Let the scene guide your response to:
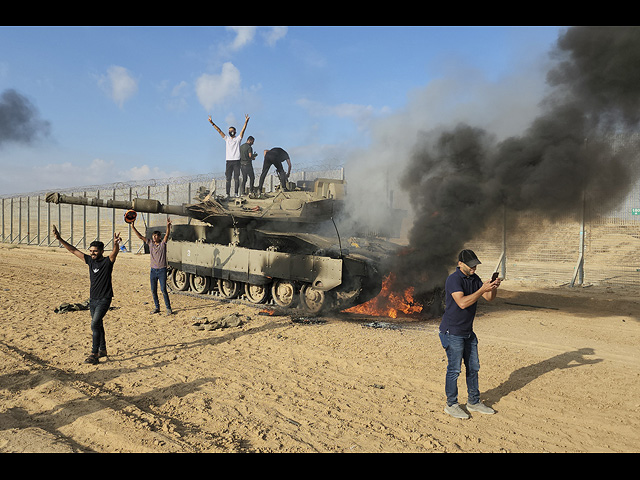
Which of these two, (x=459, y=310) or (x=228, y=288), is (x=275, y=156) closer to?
(x=228, y=288)

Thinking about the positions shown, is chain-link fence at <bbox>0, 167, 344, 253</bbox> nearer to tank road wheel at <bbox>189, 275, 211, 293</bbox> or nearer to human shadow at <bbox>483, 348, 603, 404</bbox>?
tank road wheel at <bbox>189, 275, 211, 293</bbox>

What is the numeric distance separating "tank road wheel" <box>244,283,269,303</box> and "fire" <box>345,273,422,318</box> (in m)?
2.39

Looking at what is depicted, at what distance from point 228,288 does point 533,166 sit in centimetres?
784

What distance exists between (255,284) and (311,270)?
6.58 feet

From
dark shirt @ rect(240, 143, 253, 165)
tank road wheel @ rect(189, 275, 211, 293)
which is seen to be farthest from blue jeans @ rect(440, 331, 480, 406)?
dark shirt @ rect(240, 143, 253, 165)

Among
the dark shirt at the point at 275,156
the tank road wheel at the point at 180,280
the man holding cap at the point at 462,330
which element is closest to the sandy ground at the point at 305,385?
the man holding cap at the point at 462,330

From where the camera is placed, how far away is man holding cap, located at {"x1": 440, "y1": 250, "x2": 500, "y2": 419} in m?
4.86

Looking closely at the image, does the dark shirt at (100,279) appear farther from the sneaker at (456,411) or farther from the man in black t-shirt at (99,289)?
the sneaker at (456,411)

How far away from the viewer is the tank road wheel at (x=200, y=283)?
13.3m

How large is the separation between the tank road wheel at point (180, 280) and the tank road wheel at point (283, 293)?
3.64m
